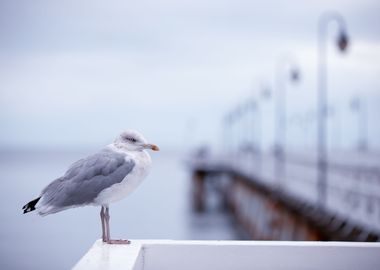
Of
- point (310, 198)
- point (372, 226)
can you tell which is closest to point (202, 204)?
point (310, 198)

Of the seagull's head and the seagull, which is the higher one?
the seagull's head

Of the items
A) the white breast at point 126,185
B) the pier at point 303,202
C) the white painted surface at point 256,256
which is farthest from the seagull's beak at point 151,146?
the pier at point 303,202

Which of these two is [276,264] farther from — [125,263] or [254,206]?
[254,206]

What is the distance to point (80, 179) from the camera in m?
4.07

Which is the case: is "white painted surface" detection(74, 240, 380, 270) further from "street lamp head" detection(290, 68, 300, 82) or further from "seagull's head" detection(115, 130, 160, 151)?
"street lamp head" detection(290, 68, 300, 82)

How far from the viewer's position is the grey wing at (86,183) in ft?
13.2

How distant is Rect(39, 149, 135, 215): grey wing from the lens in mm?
4031

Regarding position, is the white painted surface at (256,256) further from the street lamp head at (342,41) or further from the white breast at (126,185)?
the street lamp head at (342,41)

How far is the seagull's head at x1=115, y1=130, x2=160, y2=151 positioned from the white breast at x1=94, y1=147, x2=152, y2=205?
0.09 metres

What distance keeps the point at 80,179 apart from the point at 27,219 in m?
44.3

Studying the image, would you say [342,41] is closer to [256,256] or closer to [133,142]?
[133,142]

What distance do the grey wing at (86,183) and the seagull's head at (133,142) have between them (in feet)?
0.49

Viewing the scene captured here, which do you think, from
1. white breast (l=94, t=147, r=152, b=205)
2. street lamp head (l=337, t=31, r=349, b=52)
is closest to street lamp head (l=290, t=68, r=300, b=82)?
street lamp head (l=337, t=31, r=349, b=52)

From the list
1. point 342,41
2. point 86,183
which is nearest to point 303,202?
point 342,41
